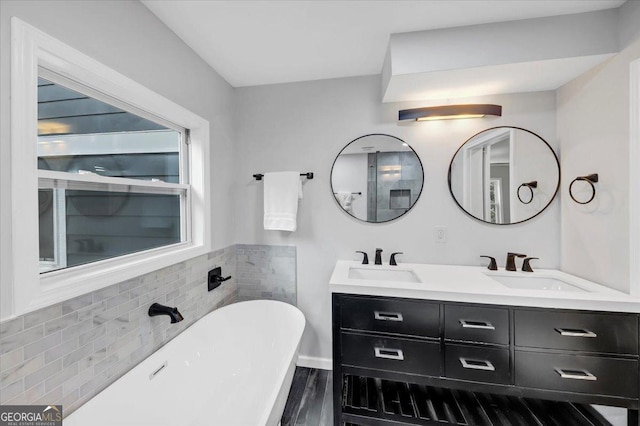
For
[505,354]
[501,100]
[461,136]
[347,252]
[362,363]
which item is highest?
[501,100]

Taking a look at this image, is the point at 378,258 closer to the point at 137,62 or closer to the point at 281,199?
the point at 281,199

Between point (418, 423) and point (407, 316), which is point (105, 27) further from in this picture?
point (418, 423)

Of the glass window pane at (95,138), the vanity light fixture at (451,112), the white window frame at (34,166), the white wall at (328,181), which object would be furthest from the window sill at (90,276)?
the vanity light fixture at (451,112)

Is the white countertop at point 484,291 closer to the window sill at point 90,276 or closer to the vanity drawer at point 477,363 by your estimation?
the vanity drawer at point 477,363

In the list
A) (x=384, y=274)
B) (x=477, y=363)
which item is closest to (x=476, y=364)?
(x=477, y=363)

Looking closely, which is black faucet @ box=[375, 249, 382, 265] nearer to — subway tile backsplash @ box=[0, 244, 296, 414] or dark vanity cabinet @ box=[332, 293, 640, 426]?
dark vanity cabinet @ box=[332, 293, 640, 426]

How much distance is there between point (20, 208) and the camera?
33.4 inches

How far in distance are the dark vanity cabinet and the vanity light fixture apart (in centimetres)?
135

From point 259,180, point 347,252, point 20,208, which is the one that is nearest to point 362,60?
point 259,180

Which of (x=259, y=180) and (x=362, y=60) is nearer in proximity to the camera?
(x=362, y=60)

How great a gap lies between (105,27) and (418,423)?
2.72m

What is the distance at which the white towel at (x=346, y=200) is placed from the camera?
212 cm

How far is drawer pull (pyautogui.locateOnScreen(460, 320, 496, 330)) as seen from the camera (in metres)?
1.40

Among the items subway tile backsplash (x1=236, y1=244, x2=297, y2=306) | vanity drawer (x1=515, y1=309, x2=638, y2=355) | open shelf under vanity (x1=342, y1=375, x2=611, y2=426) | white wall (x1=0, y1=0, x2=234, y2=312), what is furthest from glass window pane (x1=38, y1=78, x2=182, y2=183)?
vanity drawer (x1=515, y1=309, x2=638, y2=355)
